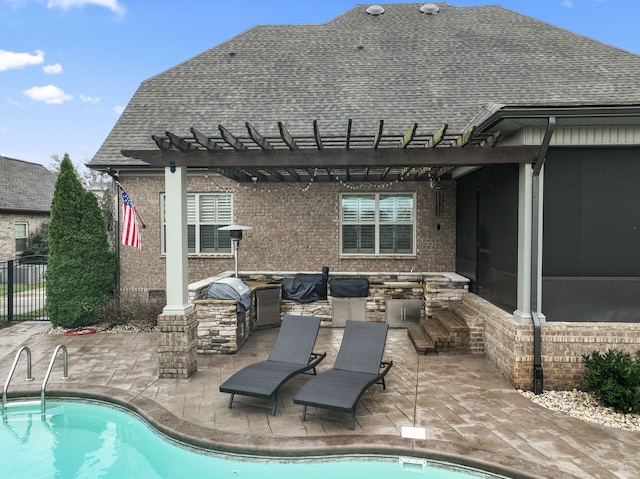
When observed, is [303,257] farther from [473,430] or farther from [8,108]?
[8,108]

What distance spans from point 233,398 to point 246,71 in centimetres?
1106

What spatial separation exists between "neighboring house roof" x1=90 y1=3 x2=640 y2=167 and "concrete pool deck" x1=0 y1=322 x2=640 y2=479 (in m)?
6.10

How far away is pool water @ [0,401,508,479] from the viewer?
450cm

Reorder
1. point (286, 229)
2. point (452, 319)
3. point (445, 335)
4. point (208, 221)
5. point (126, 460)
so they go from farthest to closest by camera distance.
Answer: point (208, 221), point (286, 229), point (452, 319), point (445, 335), point (126, 460)

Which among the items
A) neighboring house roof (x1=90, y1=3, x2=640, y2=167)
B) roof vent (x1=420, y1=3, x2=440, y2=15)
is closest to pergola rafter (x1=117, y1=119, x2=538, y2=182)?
neighboring house roof (x1=90, y1=3, x2=640, y2=167)

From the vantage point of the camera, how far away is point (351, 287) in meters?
10.3

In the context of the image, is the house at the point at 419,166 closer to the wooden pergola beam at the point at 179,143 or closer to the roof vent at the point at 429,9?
the wooden pergola beam at the point at 179,143

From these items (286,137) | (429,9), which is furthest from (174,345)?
(429,9)

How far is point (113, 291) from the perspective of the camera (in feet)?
39.0

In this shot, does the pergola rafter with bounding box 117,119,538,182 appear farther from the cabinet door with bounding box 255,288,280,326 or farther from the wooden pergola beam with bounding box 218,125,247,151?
the cabinet door with bounding box 255,288,280,326

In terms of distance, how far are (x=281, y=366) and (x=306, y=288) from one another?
4.03 meters

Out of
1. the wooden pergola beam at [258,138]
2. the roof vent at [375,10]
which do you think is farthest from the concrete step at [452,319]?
the roof vent at [375,10]

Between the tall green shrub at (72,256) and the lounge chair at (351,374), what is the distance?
738 centimetres

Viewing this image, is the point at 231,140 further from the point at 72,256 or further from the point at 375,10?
the point at 375,10
